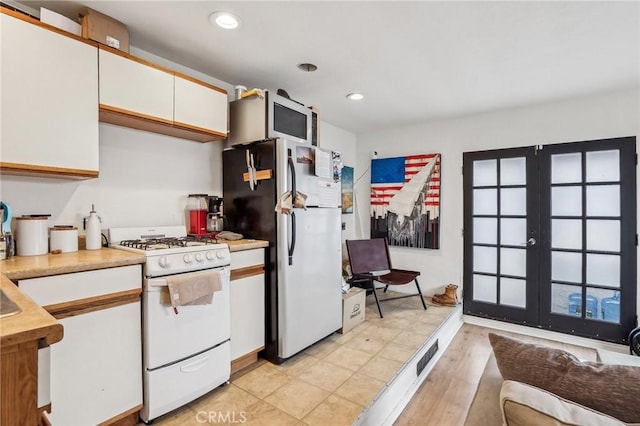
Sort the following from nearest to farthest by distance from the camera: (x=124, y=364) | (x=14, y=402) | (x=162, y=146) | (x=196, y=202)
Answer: (x=14, y=402), (x=124, y=364), (x=162, y=146), (x=196, y=202)

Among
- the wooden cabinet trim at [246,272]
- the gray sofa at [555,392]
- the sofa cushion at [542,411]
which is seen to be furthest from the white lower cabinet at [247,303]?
the sofa cushion at [542,411]

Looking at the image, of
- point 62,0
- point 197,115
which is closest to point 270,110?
point 197,115

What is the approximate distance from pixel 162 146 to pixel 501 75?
2.88m

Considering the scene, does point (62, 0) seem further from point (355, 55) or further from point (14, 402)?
point (14, 402)

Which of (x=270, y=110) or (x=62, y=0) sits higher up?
(x=62, y=0)

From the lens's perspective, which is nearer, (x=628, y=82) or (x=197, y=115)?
(x=197, y=115)

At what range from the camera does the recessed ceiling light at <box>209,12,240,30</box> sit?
1.85 meters

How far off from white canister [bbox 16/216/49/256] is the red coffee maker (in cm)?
96

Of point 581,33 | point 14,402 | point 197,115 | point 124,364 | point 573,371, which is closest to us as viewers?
point 14,402

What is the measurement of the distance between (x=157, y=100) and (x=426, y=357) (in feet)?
9.53

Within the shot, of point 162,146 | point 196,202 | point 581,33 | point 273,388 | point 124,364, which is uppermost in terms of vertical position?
point 581,33

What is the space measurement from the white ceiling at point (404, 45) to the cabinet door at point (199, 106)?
26 cm

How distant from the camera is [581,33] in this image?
205cm

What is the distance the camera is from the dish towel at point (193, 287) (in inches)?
69.2
